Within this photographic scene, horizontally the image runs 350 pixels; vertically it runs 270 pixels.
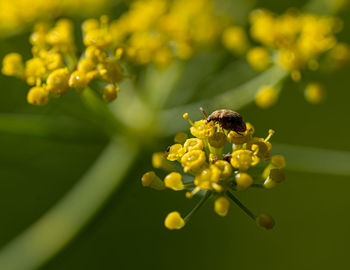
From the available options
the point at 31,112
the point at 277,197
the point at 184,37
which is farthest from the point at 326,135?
the point at 31,112

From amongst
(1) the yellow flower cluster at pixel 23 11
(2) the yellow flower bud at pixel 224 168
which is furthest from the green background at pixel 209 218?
(2) the yellow flower bud at pixel 224 168

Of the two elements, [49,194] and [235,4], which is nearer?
[235,4]

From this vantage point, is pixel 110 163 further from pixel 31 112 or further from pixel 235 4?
pixel 235 4

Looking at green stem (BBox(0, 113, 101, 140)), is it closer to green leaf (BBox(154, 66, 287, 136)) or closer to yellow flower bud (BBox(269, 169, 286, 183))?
green leaf (BBox(154, 66, 287, 136))

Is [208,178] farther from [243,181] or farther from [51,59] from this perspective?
[51,59]

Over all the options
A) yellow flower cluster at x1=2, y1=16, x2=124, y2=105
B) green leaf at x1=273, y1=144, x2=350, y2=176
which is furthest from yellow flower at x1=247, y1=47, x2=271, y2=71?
yellow flower cluster at x1=2, y1=16, x2=124, y2=105

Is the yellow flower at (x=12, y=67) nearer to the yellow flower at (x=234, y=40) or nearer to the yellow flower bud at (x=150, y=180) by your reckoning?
the yellow flower bud at (x=150, y=180)
